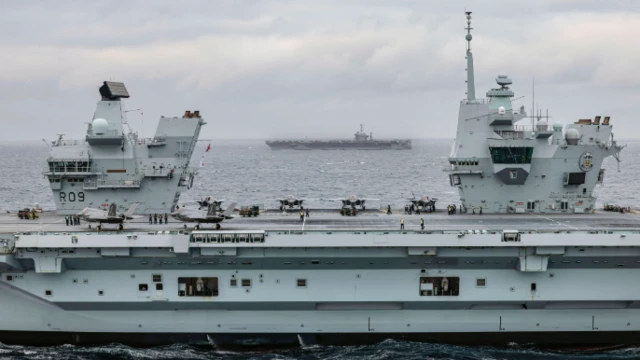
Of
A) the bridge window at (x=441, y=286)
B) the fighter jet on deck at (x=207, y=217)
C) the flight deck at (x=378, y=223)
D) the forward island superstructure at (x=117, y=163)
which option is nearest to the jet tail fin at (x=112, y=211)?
the flight deck at (x=378, y=223)

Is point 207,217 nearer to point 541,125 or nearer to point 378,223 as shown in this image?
point 378,223

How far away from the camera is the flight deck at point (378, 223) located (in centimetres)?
2834

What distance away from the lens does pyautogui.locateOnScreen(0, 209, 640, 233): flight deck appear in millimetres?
28344

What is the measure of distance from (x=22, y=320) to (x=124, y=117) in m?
9.71

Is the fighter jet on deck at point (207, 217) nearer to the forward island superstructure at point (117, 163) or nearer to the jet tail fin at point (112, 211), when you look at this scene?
the jet tail fin at point (112, 211)

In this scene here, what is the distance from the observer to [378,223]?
2994 cm

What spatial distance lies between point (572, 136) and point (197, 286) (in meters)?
16.6

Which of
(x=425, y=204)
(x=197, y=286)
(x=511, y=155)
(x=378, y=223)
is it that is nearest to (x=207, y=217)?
(x=197, y=286)

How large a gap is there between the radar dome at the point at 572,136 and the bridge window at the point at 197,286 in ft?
52.0

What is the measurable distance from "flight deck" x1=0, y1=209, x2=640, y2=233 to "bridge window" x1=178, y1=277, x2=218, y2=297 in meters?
2.60

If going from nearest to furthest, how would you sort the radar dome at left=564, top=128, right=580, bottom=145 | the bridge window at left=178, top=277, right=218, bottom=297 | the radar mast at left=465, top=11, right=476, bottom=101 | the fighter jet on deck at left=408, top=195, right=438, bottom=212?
the bridge window at left=178, top=277, right=218, bottom=297 → the radar dome at left=564, top=128, right=580, bottom=145 → the radar mast at left=465, top=11, right=476, bottom=101 → the fighter jet on deck at left=408, top=195, right=438, bottom=212

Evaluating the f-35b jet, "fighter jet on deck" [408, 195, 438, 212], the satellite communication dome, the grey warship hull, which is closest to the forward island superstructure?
the satellite communication dome

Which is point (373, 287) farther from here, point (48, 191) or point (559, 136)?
point (48, 191)

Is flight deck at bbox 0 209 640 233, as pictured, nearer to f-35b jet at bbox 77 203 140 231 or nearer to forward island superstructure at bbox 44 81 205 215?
f-35b jet at bbox 77 203 140 231
